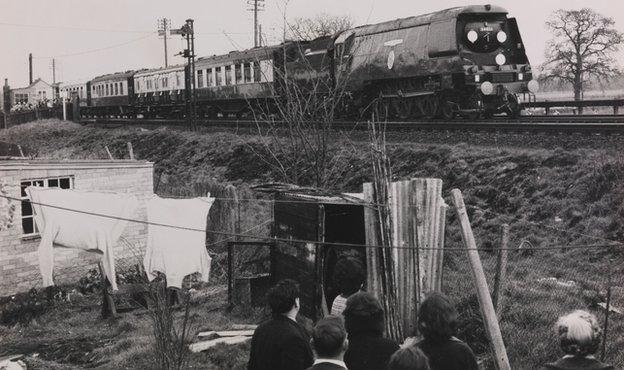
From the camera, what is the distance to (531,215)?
1045 centimetres

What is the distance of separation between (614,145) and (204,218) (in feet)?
24.5

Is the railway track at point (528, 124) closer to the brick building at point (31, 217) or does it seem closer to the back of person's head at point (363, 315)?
the brick building at point (31, 217)

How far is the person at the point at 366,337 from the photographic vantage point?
4.18m

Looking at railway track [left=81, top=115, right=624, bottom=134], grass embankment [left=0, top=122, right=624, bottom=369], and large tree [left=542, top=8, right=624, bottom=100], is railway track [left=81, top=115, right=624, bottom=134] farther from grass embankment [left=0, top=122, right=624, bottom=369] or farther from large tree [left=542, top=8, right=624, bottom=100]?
large tree [left=542, top=8, right=624, bottom=100]

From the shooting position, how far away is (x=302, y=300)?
8242 mm

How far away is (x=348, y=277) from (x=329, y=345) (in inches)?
50.2

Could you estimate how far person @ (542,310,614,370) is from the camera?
354cm

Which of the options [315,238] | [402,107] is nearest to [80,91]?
[402,107]

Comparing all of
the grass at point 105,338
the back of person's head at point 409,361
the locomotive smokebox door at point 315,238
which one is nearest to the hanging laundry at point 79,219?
the grass at point 105,338

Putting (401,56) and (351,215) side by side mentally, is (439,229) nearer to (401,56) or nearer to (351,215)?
(351,215)

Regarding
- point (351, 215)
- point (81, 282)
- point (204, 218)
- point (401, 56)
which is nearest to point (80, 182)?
point (81, 282)

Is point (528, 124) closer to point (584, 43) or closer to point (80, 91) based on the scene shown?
point (584, 43)

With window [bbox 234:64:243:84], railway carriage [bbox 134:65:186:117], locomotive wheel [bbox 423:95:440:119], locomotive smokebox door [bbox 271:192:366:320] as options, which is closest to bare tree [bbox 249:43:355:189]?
locomotive smokebox door [bbox 271:192:366:320]

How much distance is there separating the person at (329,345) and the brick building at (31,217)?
952 centimetres
